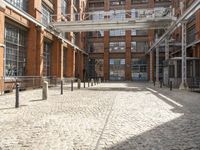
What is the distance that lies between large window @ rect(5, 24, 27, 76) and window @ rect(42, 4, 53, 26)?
17.0ft

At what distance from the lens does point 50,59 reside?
1282 inches

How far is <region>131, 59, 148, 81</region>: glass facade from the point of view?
5484 centimetres

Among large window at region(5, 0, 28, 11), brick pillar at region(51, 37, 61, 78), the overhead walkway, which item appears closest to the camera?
large window at region(5, 0, 28, 11)

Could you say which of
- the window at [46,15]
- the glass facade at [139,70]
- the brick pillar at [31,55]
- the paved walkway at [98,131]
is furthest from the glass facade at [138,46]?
the paved walkway at [98,131]

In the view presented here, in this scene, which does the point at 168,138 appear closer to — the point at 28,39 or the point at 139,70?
the point at 28,39

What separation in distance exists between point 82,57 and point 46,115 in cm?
4153

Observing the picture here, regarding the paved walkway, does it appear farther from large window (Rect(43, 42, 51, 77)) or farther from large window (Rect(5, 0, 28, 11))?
large window (Rect(43, 42, 51, 77))

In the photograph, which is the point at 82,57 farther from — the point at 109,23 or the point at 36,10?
the point at 36,10

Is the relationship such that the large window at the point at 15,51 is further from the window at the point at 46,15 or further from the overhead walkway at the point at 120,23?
the overhead walkway at the point at 120,23

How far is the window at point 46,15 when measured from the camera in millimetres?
28816

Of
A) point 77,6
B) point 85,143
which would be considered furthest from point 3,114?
point 77,6

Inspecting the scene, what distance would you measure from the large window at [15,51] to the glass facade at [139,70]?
111 ft

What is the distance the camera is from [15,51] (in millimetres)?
22484

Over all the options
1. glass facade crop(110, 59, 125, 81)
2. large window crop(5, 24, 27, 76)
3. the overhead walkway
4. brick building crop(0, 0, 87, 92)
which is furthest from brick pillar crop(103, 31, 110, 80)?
large window crop(5, 24, 27, 76)
